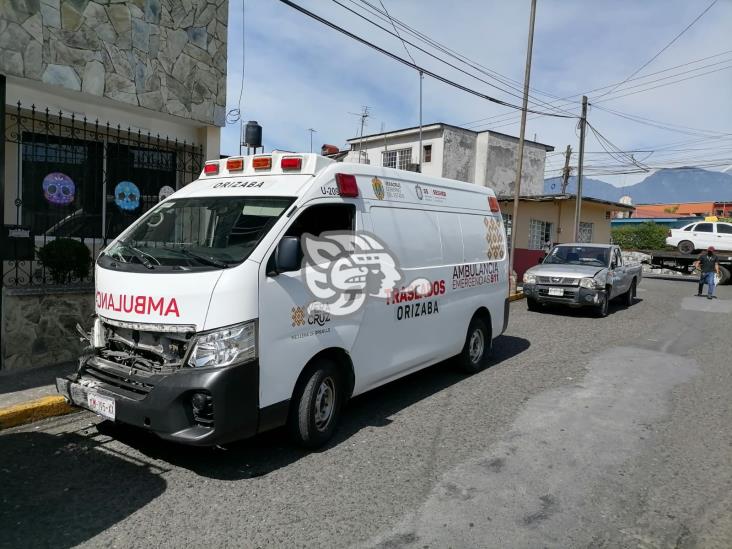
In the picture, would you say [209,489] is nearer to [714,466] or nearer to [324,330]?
[324,330]

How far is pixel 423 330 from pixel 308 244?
6.43 feet

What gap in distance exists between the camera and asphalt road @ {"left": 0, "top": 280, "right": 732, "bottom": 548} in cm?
335

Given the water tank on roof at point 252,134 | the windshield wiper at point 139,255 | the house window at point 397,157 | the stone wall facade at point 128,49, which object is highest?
the house window at point 397,157

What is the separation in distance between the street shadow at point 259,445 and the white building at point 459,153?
2973 centimetres

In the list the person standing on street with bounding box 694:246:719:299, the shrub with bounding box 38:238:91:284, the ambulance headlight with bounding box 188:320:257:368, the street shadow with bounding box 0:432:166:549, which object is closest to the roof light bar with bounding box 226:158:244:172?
the ambulance headlight with bounding box 188:320:257:368

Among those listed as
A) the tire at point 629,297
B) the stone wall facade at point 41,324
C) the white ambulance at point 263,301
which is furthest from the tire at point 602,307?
the stone wall facade at point 41,324

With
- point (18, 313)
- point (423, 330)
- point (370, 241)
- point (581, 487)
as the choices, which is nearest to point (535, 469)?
point (581, 487)

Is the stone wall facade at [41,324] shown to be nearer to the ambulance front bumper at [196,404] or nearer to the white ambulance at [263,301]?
the white ambulance at [263,301]

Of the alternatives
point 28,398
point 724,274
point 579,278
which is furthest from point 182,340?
point 724,274

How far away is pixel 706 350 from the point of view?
360 inches

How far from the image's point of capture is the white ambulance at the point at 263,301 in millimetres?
3771

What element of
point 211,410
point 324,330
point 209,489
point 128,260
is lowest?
point 209,489

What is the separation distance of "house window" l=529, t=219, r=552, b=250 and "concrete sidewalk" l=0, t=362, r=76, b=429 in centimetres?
2133

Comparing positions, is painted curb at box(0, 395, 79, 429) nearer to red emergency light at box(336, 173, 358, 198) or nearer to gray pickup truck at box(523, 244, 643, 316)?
red emergency light at box(336, 173, 358, 198)
